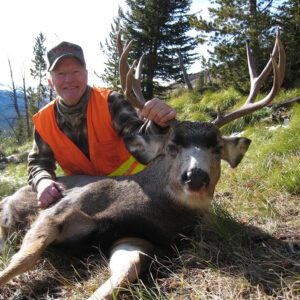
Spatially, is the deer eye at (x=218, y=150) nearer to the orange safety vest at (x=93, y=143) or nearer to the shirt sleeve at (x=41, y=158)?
the orange safety vest at (x=93, y=143)

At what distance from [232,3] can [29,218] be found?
9.79m

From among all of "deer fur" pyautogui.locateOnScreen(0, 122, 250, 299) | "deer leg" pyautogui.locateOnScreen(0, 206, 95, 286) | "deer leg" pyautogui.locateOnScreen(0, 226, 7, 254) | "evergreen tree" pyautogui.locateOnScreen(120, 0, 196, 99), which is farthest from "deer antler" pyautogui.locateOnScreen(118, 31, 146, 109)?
"evergreen tree" pyautogui.locateOnScreen(120, 0, 196, 99)

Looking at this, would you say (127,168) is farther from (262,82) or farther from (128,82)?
(262,82)

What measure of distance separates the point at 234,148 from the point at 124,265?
170cm

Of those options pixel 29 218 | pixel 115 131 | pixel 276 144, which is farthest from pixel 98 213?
pixel 276 144

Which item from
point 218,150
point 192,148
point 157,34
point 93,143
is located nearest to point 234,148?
point 218,150

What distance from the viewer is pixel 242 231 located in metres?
3.79

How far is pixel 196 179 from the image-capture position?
3.23 metres

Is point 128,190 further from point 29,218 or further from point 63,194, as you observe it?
point 29,218

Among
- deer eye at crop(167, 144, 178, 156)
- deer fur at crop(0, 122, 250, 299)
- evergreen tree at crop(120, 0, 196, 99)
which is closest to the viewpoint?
deer fur at crop(0, 122, 250, 299)

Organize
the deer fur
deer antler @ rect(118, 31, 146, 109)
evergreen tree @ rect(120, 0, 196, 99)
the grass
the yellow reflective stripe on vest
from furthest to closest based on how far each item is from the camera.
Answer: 1. evergreen tree @ rect(120, 0, 196, 99)
2. the yellow reflective stripe on vest
3. deer antler @ rect(118, 31, 146, 109)
4. the deer fur
5. the grass

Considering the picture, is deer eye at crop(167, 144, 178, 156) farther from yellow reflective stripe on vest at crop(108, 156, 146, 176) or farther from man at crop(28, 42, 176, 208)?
yellow reflective stripe on vest at crop(108, 156, 146, 176)

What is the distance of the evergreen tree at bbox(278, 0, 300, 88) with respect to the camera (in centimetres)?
1103

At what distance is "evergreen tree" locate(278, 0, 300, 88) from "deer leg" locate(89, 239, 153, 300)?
333 inches
